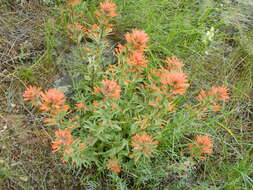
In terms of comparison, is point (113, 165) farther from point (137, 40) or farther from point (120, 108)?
point (137, 40)

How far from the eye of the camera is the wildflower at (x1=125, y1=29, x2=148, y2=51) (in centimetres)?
162

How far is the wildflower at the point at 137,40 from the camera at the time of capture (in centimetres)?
162

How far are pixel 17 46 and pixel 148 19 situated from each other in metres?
1.20

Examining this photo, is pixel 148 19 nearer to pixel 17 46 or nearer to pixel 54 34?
pixel 54 34

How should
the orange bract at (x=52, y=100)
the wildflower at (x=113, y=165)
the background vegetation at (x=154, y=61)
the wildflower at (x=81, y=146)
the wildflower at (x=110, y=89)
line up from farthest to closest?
the background vegetation at (x=154, y=61)
the wildflower at (x=113, y=165)
the wildflower at (x=81, y=146)
the wildflower at (x=110, y=89)
the orange bract at (x=52, y=100)

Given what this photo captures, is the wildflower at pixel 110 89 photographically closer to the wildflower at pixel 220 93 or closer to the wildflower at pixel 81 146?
the wildflower at pixel 81 146

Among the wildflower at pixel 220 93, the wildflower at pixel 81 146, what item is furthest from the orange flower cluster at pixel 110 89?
the wildflower at pixel 220 93

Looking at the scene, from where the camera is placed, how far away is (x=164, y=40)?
256cm

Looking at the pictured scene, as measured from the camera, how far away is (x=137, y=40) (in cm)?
163

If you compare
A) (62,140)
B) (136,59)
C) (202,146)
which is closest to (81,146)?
(62,140)

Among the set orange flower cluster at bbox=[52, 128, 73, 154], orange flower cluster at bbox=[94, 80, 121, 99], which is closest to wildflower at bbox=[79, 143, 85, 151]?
orange flower cluster at bbox=[52, 128, 73, 154]

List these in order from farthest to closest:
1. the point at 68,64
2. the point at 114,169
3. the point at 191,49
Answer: the point at 191,49, the point at 68,64, the point at 114,169

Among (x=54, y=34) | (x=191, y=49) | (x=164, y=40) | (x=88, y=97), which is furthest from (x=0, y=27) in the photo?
(x=191, y=49)

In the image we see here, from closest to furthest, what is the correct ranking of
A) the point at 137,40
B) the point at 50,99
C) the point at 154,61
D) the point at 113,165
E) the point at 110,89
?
the point at 50,99 < the point at 110,89 < the point at 137,40 < the point at 113,165 < the point at 154,61
